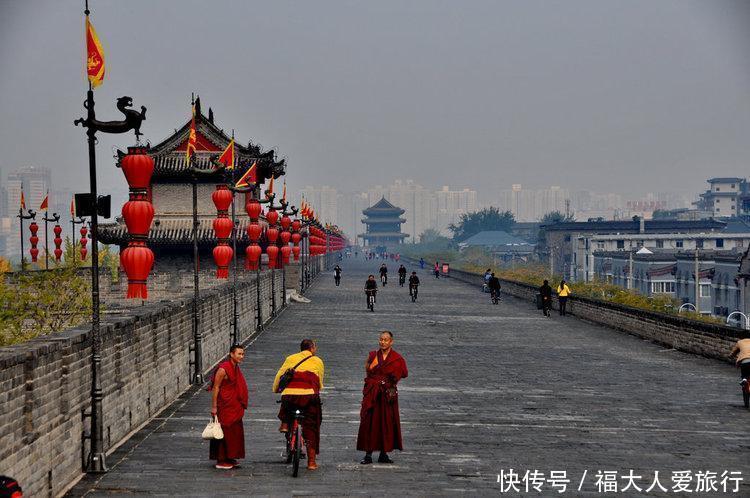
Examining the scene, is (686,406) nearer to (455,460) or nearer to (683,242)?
(455,460)

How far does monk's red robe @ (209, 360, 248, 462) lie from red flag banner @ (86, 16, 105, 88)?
4.73 meters

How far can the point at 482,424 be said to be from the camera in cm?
1557

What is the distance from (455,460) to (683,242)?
10719cm

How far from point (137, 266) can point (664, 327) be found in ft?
48.5

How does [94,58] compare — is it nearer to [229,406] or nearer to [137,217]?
[229,406]

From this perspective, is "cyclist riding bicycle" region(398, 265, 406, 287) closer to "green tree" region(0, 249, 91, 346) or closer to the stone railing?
the stone railing

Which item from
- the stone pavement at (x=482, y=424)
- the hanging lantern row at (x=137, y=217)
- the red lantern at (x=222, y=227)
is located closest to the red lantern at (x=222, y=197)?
the red lantern at (x=222, y=227)

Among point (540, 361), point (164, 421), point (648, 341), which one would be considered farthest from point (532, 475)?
point (648, 341)

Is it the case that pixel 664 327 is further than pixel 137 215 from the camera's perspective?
Yes

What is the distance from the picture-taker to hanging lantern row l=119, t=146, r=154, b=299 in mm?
23766

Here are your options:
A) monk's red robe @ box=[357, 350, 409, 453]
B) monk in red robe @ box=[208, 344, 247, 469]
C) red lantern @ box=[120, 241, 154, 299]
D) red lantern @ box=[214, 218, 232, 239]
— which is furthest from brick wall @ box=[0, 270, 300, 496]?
red lantern @ box=[214, 218, 232, 239]

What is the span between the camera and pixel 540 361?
83.0 ft

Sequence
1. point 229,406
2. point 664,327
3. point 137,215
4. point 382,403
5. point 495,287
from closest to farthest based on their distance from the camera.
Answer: point 229,406 < point 382,403 < point 137,215 < point 664,327 < point 495,287

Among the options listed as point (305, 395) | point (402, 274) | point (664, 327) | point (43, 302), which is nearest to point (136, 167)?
point (43, 302)
